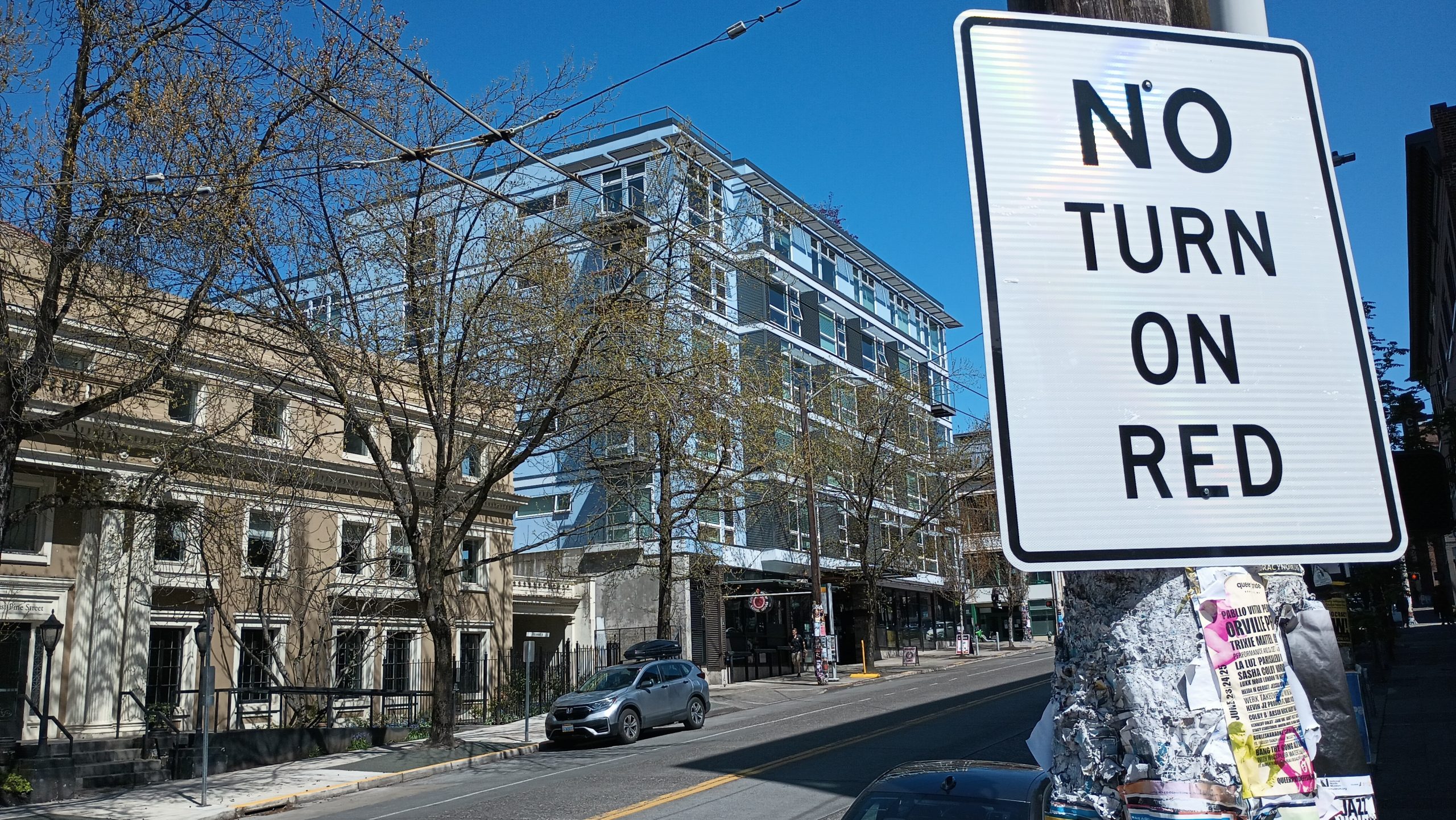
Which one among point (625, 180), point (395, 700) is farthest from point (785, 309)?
point (395, 700)

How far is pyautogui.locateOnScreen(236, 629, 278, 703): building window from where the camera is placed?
23484 mm

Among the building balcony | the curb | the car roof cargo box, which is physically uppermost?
the building balcony

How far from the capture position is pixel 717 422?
80.6 feet

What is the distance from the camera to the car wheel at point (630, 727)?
866 inches

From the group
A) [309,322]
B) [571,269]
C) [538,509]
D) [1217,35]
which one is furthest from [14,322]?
[538,509]

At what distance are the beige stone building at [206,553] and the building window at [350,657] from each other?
0.20 feet

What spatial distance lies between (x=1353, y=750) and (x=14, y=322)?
2165cm

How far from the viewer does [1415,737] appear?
604 inches

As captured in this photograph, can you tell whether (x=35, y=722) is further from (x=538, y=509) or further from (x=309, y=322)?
(x=538, y=509)

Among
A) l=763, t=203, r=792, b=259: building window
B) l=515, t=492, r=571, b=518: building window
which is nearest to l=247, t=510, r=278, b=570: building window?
l=515, t=492, r=571, b=518: building window

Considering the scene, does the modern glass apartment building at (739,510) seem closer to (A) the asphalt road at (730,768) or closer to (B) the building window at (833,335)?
(B) the building window at (833,335)

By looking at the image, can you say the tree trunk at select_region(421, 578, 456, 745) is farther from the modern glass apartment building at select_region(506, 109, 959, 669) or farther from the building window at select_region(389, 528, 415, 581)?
the modern glass apartment building at select_region(506, 109, 959, 669)

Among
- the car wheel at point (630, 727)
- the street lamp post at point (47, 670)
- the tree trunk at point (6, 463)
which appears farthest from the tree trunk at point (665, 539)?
the tree trunk at point (6, 463)

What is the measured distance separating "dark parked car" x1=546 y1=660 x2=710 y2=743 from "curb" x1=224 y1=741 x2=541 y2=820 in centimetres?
104
